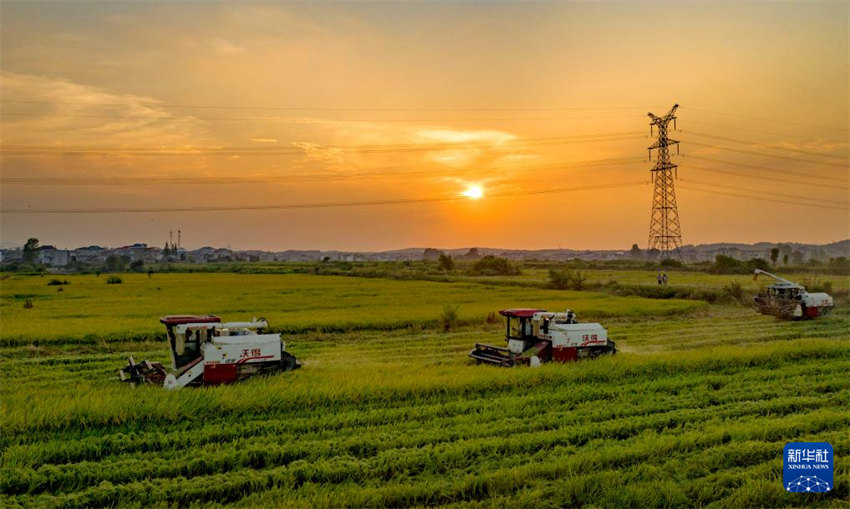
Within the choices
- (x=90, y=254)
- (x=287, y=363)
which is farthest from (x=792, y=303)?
(x=90, y=254)

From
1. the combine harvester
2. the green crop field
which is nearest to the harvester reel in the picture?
the green crop field

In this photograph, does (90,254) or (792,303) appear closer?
(792,303)

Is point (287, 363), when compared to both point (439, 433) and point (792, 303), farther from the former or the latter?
point (792, 303)

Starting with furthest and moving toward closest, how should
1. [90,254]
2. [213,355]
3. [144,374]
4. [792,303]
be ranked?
1. [90,254]
2. [792,303]
3. [144,374]
4. [213,355]

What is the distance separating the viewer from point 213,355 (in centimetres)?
1260

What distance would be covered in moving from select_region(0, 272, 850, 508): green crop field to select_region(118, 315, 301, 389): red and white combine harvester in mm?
683

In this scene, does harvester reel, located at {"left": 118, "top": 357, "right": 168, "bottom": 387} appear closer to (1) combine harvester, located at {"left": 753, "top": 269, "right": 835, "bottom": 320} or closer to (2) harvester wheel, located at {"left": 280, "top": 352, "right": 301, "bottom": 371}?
(2) harvester wheel, located at {"left": 280, "top": 352, "right": 301, "bottom": 371}

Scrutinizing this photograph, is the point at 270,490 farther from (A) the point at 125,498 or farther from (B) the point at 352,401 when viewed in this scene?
(B) the point at 352,401

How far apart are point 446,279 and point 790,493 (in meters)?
58.9

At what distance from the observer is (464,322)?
28.0 metres

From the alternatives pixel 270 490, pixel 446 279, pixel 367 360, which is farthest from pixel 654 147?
pixel 270 490

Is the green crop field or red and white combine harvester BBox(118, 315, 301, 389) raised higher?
red and white combine harvester BBox(118, 315, 301, 389)

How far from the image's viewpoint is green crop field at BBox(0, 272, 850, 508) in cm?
753

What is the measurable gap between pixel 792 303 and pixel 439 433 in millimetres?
28562
